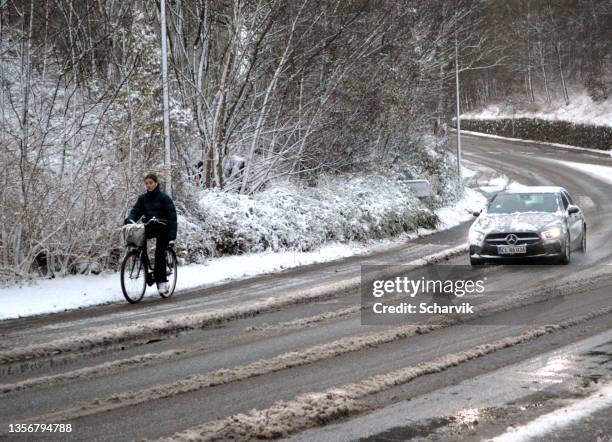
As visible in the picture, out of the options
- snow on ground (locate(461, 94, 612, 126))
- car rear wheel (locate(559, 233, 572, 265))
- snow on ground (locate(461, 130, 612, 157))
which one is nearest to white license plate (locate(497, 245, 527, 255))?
car rear wheel (locate(559, 233, 572, 265))

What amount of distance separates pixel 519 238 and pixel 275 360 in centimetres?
824

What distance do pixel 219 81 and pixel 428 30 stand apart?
1393 cm

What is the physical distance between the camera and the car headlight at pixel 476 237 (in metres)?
14.4

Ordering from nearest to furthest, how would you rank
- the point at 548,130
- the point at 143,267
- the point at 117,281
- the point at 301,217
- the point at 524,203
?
the point at 143,267 < the point at 117,281 < the point at 524,203 < the point at 301,217 < the point at 548,130

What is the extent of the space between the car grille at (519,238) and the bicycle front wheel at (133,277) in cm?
653

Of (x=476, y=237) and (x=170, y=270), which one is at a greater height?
(x=170, y=270)

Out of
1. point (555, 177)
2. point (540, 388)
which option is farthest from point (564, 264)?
point (555, 177)

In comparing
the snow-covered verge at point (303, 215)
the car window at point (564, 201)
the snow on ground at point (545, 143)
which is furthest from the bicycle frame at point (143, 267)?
the snow on ground at point (545, 143)

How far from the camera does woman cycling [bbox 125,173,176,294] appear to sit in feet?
38.1

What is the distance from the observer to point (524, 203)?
15633 mm

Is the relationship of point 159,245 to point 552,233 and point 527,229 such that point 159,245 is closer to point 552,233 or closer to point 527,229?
point 527,229

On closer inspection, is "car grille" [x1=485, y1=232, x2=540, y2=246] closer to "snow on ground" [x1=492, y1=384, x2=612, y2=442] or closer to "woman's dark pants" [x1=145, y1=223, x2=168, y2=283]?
"woman's dark pants" [x1=145, y1=223, x2=168, y2=283]

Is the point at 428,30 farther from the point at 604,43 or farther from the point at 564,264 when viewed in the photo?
the point at 604,43

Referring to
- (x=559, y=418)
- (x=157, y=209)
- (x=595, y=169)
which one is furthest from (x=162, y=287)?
(x=595, y=169)
